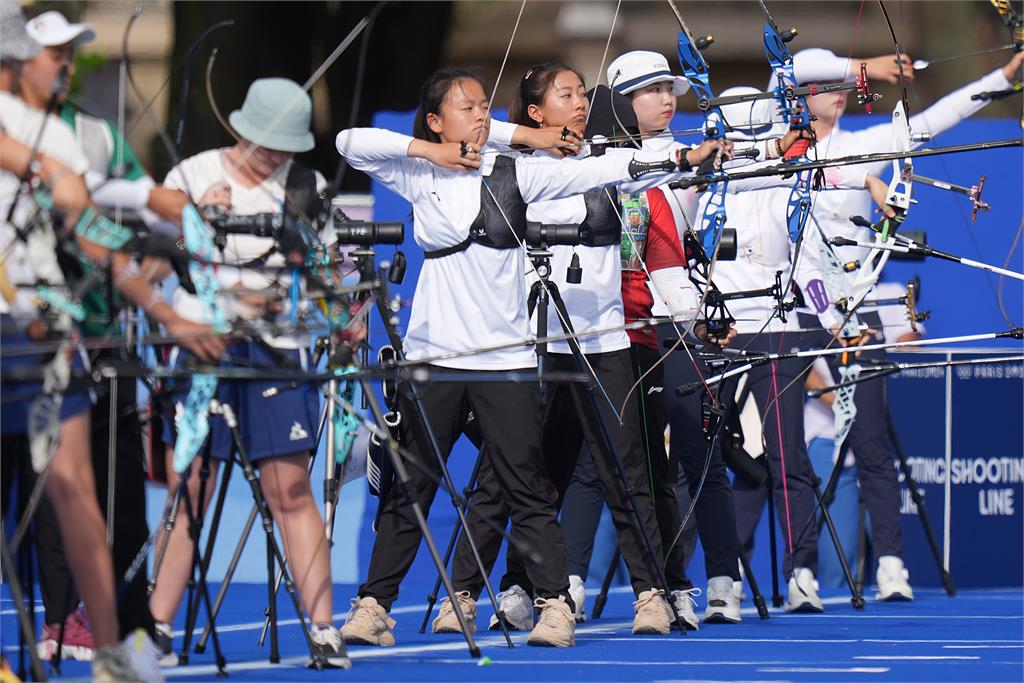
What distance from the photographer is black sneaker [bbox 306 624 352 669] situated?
466cm

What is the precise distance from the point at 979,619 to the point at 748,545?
1280mm

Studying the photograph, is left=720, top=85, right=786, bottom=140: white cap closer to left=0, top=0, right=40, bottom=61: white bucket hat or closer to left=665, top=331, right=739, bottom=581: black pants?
left=665, top=331, right=739, bottom=581: black pants

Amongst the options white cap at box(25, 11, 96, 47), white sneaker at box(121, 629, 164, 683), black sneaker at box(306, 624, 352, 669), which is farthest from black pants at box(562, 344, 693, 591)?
white cap at box(25, 11, 96, 47)

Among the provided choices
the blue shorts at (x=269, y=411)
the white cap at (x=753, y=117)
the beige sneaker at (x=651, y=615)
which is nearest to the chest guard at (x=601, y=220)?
the white cap at (x=753, y=117)

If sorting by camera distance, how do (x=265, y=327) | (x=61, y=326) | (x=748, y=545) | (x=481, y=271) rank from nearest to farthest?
(x=61, y=326) → (x=265, y=327) → (x=481, y=271) → (x=748, y=545)

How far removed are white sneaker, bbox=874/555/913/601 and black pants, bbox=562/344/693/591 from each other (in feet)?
4.14

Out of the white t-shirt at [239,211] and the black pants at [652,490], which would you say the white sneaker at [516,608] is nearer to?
the black pants at [652,490]

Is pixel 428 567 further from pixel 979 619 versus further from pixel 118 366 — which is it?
pixel 118 366

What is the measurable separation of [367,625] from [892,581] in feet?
8.77

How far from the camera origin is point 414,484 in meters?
5.49

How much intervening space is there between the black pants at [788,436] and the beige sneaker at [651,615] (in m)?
1.13

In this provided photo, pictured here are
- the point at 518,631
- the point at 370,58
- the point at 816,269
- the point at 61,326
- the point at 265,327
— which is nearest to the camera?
the point at 61,326

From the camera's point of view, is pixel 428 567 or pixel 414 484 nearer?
pixel 414 484

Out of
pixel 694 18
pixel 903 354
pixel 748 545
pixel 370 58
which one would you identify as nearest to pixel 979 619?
pixel 748 545
